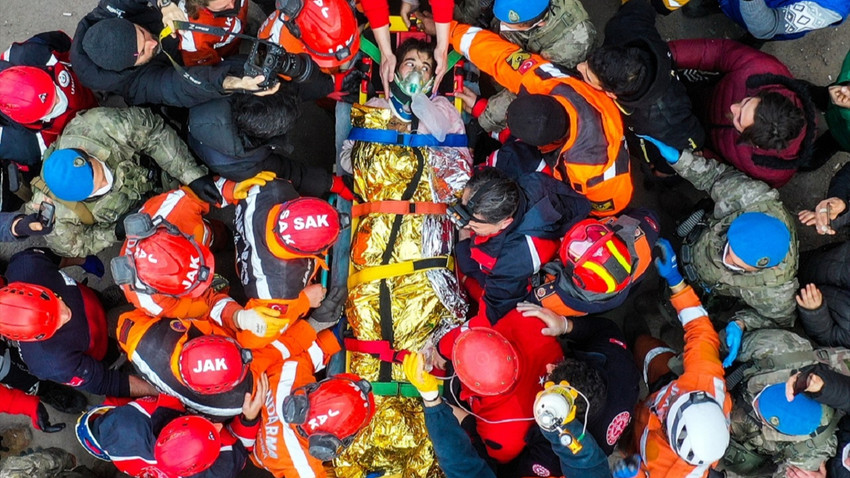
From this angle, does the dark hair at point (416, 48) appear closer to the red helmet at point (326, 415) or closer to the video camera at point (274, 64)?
the video camera at point (274, 64)

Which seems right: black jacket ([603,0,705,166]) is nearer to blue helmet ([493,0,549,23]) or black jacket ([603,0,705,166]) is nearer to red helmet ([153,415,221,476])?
blue helmet ([493,0,549,23])

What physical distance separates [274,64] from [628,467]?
3126 millimetres

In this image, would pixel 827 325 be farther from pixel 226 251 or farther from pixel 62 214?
pixel 62 214

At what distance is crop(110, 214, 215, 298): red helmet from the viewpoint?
3359mm

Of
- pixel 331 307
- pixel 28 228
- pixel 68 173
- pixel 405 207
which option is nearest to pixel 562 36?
pixel 405 207

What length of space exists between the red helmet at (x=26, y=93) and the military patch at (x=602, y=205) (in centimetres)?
319

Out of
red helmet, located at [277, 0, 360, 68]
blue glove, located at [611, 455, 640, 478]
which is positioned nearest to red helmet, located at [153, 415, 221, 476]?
red helmet, located at [277, 0, 360, 68]

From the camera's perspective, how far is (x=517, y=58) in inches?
153

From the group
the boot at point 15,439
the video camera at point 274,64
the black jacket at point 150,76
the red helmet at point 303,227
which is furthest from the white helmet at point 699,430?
the boot at point 15,439

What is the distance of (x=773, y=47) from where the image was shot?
489 centimetres

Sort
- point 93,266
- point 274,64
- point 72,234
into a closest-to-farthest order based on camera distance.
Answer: point 274,64 → point 72,234 → point 93,266

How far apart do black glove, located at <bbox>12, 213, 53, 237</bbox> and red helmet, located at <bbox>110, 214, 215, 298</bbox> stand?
57cm

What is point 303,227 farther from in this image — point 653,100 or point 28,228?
point 653,100

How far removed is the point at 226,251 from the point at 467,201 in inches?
83.9
